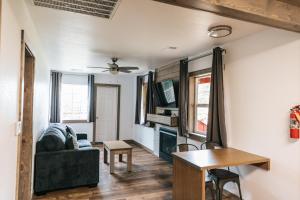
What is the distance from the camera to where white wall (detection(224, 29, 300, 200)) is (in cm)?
240

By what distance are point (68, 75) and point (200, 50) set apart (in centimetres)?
476

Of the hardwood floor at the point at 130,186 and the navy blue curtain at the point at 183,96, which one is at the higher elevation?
the navy blue curtain at the point at 183,96

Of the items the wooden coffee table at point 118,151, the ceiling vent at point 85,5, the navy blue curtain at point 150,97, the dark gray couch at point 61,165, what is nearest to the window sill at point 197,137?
the wooden coffee table at point 118,151

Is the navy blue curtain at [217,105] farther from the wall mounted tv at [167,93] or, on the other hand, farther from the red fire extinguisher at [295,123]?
the wall mounted tv at [167,93]

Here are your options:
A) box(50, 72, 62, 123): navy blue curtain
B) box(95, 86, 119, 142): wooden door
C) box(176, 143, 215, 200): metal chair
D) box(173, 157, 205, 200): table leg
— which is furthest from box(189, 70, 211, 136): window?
box(50, 72, 62, 123): navy blue curtain

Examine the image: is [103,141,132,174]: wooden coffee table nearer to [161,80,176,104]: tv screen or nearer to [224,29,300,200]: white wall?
[161,80,176,104]: tv screen

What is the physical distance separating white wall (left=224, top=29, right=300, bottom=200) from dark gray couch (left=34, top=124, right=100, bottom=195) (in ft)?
7.86

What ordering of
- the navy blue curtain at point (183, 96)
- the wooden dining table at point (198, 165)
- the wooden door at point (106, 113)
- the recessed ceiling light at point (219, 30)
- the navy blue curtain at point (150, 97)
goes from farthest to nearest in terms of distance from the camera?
the wooden door at point (106, 113) → the navy blue curtain at point (150, 97) → the navy blue curtain at point (183, 96) → the recessed ceiling light at point (219, 30) → the wooden dining table at point (198, 165)

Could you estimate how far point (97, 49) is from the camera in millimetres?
3809

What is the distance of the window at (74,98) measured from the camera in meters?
6.78

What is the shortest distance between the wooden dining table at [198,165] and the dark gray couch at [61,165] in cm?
155

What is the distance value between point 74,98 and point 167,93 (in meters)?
3.59

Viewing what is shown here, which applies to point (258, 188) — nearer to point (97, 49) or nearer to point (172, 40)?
point (172, 40)

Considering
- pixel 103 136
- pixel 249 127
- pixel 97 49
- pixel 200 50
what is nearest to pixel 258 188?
pixel 249 127
